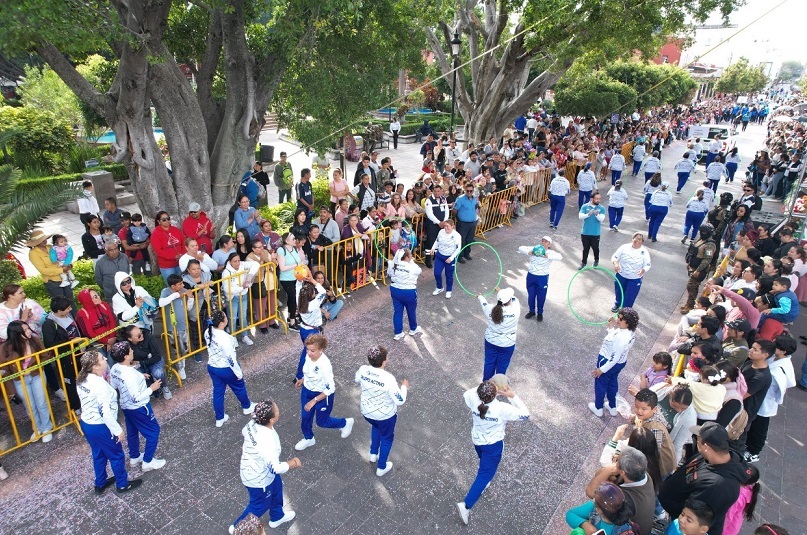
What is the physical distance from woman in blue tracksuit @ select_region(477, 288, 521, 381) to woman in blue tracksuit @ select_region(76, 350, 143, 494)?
12.7ft

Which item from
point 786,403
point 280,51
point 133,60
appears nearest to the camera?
point 786,403

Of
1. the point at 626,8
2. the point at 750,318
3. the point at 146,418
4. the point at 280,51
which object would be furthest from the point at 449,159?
the point at 146,418

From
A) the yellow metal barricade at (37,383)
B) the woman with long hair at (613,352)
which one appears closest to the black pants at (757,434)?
the woman with long hair at (613,352)

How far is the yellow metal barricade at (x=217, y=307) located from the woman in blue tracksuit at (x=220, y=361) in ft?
3.57

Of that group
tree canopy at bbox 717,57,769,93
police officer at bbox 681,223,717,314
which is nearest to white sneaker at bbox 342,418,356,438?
police officer at bbox 681,223,717,314

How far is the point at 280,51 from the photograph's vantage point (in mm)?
9625

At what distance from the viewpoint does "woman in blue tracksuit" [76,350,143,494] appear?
4598 millimetres

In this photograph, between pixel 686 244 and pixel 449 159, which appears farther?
pixel 449 159

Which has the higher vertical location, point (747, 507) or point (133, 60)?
point (133, 60)

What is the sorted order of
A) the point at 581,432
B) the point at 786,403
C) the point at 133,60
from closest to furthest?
the point at 581,432 < the point at 786,403 < the point at 133,60

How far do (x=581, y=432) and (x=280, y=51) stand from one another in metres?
8.00

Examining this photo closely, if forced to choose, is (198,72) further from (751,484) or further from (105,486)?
(751,484)

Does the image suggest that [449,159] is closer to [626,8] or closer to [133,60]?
[626,8]

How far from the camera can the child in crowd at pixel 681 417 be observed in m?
4.82
